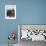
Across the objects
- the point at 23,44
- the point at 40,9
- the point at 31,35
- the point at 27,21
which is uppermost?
the point at 40,9

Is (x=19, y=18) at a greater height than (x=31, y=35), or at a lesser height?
greater

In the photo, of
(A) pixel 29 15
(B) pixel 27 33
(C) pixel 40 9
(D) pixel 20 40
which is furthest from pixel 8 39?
(C) pixel 40 9

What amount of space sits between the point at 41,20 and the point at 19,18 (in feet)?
2.39

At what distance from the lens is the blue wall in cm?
412

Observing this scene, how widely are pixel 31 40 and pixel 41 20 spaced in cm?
74

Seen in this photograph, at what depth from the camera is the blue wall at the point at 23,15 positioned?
4.12 metres

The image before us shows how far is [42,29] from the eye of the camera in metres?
4.05

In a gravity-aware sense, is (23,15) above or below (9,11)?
below

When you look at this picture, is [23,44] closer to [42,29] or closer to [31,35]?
[31,35]

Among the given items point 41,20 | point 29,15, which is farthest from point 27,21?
point 41,20

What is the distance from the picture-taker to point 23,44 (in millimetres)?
3811

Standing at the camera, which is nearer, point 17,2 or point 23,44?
point 23,44

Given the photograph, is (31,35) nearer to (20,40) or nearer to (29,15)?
(20,40)

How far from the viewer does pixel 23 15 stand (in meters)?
4.14
